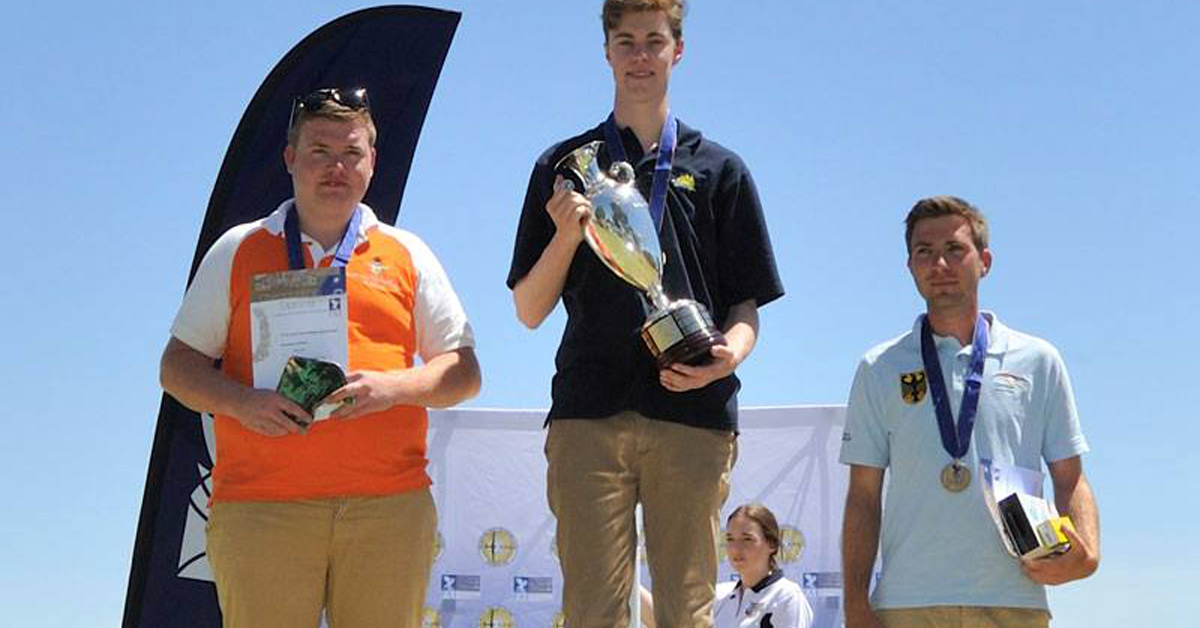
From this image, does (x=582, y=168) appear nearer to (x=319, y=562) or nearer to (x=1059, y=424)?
(x=319, y=562)

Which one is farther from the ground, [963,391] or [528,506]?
[963,391]

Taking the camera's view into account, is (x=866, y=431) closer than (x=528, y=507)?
Yes

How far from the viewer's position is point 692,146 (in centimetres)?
350

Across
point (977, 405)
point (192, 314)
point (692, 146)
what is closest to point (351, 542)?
point (192, 314)

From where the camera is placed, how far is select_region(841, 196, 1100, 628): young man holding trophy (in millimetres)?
3361

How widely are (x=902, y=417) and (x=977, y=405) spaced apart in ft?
0.69

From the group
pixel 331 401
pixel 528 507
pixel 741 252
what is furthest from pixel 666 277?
pixel 528 507

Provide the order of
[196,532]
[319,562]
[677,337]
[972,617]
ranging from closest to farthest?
[677,337]
[319,562]
[972,617]
[196,532]

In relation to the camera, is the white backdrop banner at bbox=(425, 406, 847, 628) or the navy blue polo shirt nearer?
the navy blue polo shirt

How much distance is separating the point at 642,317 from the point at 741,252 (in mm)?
371

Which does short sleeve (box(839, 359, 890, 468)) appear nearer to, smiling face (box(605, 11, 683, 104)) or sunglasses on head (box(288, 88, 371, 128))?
smiling face (box(605, 11, 683, 104))

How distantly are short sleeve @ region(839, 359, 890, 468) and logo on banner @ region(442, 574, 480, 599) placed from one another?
168 inches

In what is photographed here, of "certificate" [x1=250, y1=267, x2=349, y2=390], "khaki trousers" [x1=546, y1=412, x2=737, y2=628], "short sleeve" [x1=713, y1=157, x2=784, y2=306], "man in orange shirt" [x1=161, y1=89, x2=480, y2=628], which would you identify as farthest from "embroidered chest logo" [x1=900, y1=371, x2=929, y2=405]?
"certificate" [x1=250, y1=267, x2=349, y2=390]

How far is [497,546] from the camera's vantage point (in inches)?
297
